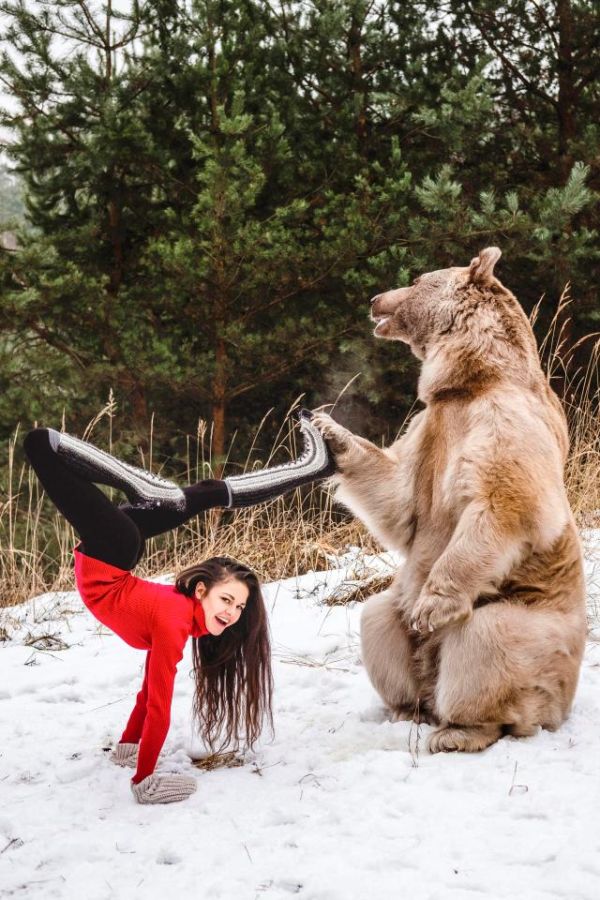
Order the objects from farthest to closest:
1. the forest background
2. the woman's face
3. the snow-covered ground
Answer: the forest background, the woman's face, the snow-covered ground

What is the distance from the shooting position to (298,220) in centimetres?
923

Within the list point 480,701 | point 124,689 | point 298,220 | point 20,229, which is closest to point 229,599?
point 480,701

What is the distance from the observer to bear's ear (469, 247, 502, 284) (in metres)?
3.21

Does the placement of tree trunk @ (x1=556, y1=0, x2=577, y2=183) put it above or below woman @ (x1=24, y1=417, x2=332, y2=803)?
above

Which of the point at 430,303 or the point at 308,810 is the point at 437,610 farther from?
the point at 430,303

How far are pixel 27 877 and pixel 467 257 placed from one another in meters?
7.36

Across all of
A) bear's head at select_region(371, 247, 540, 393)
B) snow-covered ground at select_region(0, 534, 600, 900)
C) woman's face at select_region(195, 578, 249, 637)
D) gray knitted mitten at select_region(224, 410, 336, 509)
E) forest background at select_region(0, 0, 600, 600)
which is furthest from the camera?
forest background at select_region(0, 0, 600, 600)

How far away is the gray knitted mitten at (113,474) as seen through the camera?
234cm

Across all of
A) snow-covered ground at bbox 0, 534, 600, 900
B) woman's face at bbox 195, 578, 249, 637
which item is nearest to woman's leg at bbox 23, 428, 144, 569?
woman's face at bbox 195, 578, 249, 637

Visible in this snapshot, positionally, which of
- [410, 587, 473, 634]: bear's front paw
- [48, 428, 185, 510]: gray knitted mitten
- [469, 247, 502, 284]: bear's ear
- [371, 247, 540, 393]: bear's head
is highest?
[469, 247, 502, 284]: bear's ear

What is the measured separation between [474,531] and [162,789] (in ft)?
3.96

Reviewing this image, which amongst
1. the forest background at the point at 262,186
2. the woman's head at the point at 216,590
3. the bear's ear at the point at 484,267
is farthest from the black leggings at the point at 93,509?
A: the forest background at the point at 262,186

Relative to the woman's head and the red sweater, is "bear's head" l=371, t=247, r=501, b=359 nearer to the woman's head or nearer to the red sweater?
the woman's head

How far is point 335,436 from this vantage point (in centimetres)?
321
